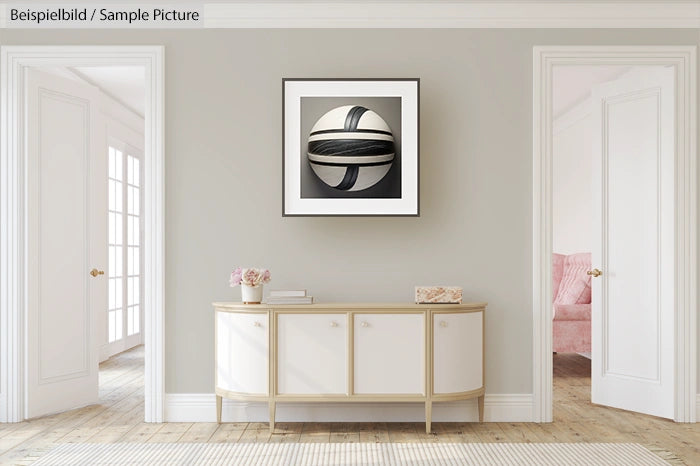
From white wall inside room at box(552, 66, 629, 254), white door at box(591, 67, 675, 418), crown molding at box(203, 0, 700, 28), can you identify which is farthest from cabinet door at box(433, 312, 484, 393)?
white wall inside room at box(552, 66, 629, 254)

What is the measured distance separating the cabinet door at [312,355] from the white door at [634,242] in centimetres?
195

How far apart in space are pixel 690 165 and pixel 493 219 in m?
1.25

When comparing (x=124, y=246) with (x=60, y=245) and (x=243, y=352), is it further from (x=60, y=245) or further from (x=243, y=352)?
(x=243, y=352)

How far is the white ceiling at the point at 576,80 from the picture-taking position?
5957mm

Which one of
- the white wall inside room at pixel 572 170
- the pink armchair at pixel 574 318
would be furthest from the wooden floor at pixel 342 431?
the white wall inside room at pixel 572 170

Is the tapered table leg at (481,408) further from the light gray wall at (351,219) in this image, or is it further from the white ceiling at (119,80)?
the white ceiling at (119,80)

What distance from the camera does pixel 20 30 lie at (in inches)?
171

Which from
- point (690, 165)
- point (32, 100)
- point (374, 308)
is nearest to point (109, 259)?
point (32, 100)

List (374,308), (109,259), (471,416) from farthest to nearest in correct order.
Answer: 1. (109,259)
2. (471,416)
3. (374,308)

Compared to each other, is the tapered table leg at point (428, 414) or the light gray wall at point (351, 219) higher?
the light gray wall at point (351, 219)

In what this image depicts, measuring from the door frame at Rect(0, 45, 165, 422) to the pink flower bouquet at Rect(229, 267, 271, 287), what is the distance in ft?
1.81

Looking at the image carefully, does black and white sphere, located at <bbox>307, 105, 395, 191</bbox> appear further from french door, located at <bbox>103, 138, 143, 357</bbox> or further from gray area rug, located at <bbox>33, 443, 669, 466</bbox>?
french door, located at <bbox>103, 138, 143, 357</bbox>

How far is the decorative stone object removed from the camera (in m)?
4.02

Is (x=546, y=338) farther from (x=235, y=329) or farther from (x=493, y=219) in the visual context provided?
(x=235, y=329)
